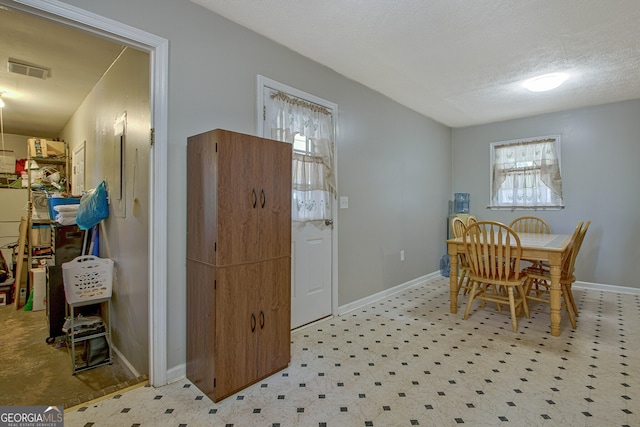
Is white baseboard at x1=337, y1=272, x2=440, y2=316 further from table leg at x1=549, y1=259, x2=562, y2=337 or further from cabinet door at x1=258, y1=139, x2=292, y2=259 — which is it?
table leg at x1=549, y1=259, x2=562, y2=337

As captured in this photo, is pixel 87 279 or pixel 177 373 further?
pixel 87 279

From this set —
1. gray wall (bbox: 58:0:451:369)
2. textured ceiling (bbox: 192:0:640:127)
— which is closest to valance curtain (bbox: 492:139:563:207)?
gray wall (bbox: 58:0:451:369)

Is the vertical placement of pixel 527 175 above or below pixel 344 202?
above

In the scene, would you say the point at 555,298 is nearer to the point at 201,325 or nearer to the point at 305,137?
the point at 305,137

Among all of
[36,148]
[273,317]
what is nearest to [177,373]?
[273,317]

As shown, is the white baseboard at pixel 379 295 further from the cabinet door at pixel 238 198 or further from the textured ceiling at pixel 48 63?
the textured ceiling at pixel 48 63

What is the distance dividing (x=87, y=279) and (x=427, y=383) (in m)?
2.68

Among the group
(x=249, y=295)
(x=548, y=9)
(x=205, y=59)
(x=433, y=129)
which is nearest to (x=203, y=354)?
(x=249, y=295)

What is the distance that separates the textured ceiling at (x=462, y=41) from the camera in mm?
2113

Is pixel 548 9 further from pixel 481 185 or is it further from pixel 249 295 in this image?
pixel 481 185

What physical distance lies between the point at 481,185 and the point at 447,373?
3.82m

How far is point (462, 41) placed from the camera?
100 inches

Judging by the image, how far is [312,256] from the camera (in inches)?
117

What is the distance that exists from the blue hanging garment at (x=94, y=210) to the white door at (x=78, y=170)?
58.6 inches
